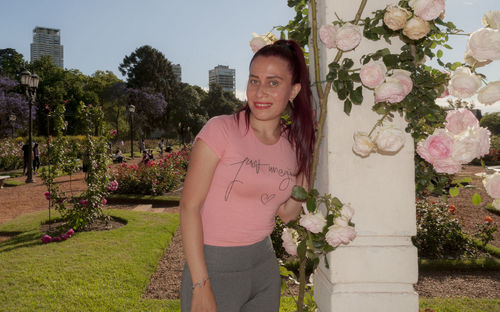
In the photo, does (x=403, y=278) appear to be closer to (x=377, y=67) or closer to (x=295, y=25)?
(x=377, y=67)

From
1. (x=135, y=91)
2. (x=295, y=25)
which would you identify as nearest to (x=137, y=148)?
(x=135, y=91)

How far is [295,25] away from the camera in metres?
1.82

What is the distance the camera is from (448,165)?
4.06ft

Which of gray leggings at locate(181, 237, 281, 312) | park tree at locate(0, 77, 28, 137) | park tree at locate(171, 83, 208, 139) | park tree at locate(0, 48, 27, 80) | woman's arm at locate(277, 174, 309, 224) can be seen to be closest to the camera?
gray leggings at locate(181, 237, 281, 312)

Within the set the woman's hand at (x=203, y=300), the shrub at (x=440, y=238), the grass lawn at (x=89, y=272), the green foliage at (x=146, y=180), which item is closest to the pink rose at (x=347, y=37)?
the woman's hand at (x=203, y=300)

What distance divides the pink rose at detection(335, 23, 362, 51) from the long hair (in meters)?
0.38

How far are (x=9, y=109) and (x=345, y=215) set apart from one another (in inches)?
1307

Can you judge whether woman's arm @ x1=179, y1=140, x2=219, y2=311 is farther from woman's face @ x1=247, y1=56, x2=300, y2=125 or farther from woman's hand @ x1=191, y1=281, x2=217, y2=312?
woman's face @ x1=247, y1=56, x2=300, y2=125

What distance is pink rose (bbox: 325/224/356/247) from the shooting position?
130cm

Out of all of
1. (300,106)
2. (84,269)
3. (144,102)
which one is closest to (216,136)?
(300,106)

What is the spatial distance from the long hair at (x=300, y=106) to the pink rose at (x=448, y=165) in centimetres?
56

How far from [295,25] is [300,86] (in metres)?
0.38

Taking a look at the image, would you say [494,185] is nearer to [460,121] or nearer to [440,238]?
[460,121]

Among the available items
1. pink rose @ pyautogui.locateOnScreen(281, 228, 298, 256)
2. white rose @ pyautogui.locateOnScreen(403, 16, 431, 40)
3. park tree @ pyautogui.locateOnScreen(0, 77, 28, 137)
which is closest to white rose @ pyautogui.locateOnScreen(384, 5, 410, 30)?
white rose @ pyautogui.locateOnScreen(403, 16, 431, 40)
